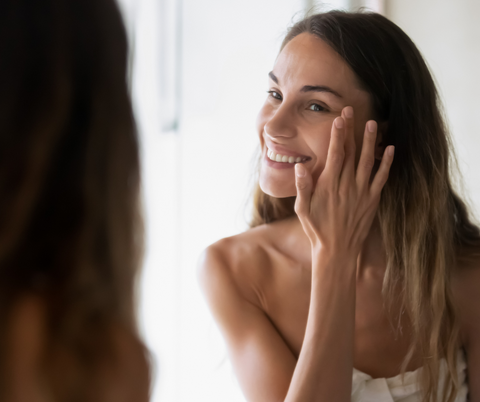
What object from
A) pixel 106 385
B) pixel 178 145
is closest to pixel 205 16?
pixel 178 145

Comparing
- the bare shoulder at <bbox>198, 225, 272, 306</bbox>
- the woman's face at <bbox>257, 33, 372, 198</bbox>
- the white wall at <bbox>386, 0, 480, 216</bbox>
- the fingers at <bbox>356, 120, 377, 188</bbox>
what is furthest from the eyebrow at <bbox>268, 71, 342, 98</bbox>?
the white wall at <bbox>386, 0, 480, 216</bbox>

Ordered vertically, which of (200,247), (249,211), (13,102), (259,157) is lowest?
(200,247)

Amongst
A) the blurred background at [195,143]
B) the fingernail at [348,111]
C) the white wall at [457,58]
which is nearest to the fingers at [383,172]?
the fingernail at [348,111]

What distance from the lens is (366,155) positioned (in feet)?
3.43

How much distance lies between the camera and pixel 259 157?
1.36 metres

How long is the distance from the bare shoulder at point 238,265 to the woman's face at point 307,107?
0.19 meters

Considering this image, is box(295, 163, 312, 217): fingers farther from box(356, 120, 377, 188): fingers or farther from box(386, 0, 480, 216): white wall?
box(386, 0, 480, 216): white wall

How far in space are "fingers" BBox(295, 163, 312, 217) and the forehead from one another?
0.68 feet

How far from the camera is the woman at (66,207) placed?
1.37 ft

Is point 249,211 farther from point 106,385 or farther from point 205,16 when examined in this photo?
point 106,385

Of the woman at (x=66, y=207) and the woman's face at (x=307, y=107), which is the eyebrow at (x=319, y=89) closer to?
the woman's face at (x=307, y=107)

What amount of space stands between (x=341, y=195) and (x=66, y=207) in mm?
699

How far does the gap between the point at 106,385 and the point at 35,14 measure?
36 centimetres

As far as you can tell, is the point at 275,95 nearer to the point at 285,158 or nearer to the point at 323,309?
the point at 285,158
